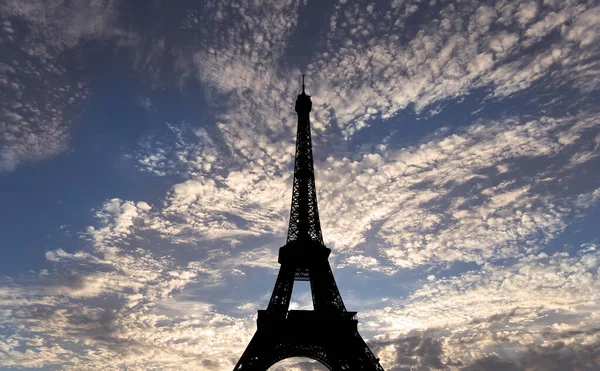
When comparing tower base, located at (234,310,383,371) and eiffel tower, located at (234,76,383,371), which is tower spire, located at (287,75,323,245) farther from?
tower base, located at (234,310,383,371)

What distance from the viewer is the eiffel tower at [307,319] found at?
51062 millimetres

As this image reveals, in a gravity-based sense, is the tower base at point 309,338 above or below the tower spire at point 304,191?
below

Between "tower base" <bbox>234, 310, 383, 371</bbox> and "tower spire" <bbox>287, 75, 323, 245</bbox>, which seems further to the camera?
"tower spire" <bbox>287, 75, 323, 245</bbox>

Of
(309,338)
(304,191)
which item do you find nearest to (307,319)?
(309,338)

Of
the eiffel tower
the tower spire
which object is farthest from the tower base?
the tower spire

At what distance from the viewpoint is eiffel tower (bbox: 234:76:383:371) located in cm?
5106

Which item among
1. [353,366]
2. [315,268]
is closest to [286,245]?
[315,268]

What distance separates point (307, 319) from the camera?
52844 millimetres

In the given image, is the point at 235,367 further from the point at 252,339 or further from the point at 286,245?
the point at 286,245

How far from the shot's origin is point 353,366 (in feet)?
165

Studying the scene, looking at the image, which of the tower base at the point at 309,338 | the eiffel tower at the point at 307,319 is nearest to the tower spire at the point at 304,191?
the eiffel tower at the point at 307,319

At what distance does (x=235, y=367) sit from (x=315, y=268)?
18.3 meters

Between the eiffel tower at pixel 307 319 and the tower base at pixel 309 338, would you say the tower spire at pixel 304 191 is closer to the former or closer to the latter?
the eiffel tower at pixel 307 319

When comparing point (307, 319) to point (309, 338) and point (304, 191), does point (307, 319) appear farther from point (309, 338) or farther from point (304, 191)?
point (304, 191)
